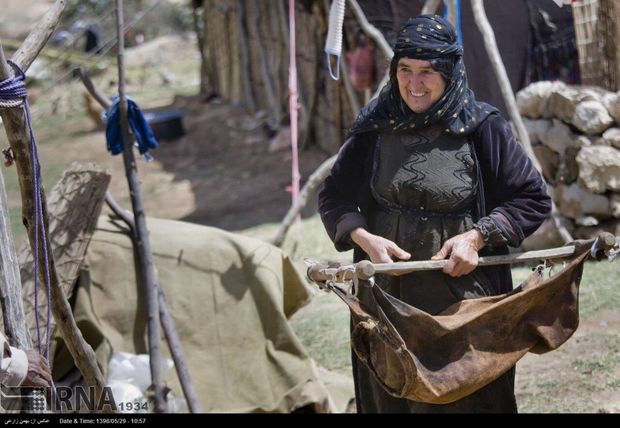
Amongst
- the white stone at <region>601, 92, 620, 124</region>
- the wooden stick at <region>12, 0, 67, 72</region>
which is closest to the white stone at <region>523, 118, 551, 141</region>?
the white stone at <region>601, 92, 620, 124</region>

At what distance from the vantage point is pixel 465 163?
300 centimetres

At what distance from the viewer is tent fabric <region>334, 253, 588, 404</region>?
9.22 ft

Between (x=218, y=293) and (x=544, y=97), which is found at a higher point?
(x=544, y=97)

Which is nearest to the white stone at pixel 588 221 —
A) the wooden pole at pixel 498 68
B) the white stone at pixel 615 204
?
the white stone at pixel 615 204

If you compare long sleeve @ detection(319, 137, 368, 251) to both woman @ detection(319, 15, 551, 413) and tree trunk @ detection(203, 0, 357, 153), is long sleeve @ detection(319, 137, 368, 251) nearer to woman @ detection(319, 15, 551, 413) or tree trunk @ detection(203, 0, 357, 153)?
woman @ detection(319, 15, 551, 413)

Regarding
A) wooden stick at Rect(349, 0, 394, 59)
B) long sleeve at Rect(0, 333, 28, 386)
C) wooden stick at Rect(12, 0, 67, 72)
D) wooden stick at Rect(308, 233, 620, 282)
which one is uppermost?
wooden stick at Rect(12, 0, 67, 72)

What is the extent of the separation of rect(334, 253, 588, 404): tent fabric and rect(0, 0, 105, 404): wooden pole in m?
1.12

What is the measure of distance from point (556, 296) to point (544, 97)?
13.5 feet

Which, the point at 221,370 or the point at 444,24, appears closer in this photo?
the point at 444,24

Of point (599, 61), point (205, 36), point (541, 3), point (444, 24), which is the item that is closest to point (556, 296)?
point (444, 24)

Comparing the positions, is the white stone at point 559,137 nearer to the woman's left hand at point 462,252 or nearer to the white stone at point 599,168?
the white stone at point 599,168

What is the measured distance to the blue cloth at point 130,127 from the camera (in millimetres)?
5117

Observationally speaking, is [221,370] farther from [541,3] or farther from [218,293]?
[541,3]

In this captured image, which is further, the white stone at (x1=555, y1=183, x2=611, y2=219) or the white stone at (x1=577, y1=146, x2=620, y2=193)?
the white stone at (x1=555, y1=183, x2=611, y2=219)
